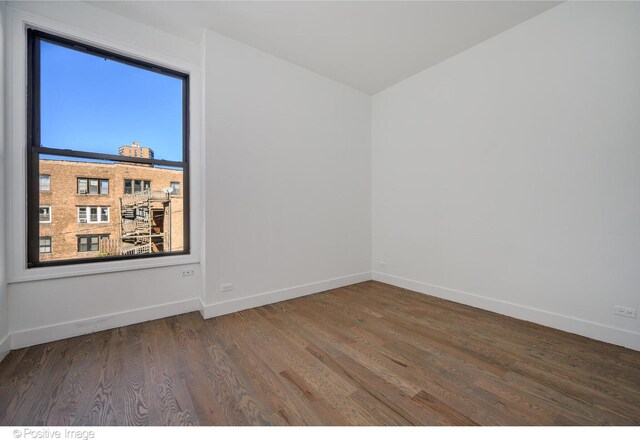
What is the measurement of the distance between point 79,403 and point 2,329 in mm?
1193

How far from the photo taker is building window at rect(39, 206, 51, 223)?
2.30 m

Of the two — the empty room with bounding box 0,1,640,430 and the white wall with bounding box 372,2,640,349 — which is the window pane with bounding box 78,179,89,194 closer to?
the empty room with bounding box 0,1,640,430

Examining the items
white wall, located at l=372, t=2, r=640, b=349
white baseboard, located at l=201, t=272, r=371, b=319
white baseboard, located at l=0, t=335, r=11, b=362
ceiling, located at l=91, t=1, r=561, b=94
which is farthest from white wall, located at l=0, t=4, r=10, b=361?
white wall, located at l=372, t=2, r=640, b=349

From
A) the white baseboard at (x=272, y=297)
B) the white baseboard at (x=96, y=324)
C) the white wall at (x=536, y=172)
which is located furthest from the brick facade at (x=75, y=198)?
the white wall at (x=536, y=172)

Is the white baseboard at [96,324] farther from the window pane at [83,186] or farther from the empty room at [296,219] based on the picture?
the window pane at [83,186]

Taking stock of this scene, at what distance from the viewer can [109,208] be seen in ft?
8.54

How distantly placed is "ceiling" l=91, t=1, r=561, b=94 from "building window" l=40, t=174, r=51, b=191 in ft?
5.52

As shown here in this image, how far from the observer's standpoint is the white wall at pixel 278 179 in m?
2.88

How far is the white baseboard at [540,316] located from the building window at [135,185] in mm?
3570

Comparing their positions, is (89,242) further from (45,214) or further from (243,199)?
(243,199)

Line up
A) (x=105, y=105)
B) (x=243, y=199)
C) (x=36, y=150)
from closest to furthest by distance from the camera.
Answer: (x=36, y=150)
(x=105, y=105)
(x=243, y=199)

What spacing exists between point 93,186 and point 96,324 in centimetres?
131

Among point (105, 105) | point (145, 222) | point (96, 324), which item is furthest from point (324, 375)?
point (105, 105)

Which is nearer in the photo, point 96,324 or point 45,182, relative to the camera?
point 45,182
